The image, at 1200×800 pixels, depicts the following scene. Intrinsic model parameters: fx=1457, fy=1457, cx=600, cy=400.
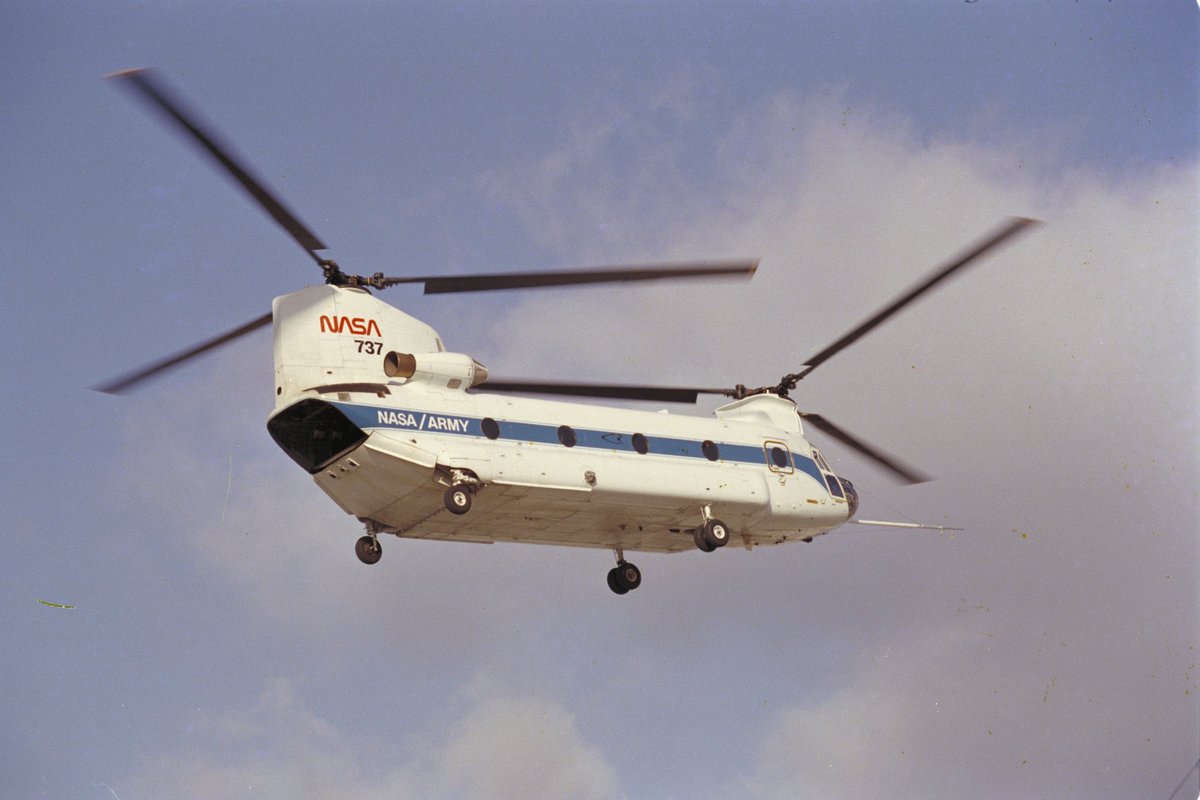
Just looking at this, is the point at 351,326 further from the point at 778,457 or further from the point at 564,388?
the point at 778,457

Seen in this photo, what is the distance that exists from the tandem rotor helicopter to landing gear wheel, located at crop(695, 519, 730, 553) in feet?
0.13

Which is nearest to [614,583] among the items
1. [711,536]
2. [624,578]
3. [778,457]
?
[624,578]

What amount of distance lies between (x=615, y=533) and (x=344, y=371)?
8324mm

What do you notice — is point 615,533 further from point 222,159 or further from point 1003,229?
point 222,159

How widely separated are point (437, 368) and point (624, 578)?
27.8ft

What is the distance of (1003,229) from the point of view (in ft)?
103

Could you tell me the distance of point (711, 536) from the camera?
3484 cm

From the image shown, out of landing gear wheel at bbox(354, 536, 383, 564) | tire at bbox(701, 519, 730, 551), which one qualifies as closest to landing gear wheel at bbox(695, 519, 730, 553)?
tire at bbox(701, 519, 730, 551)

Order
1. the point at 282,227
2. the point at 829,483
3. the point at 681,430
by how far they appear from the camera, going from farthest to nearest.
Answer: the point at 829,483 → the point at 681,430 → the point at 282,227

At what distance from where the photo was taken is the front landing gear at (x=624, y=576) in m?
37.3

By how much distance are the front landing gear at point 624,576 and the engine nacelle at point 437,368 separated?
23.8 ft

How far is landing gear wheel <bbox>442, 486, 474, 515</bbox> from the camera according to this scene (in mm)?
30641

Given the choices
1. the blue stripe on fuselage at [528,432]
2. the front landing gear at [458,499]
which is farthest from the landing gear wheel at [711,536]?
the front landing gear at [458,499]

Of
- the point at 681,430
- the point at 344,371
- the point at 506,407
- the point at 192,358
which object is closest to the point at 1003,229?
the point at 681,430
